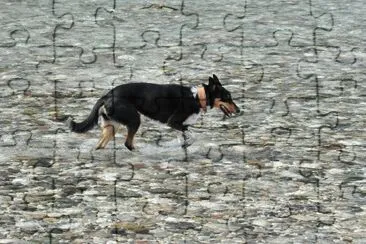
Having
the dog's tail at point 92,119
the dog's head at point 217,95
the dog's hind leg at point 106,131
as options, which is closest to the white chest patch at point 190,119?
the dog's head at point 217,95

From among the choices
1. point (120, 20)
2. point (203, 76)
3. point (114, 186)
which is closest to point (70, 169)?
point (114, 186)

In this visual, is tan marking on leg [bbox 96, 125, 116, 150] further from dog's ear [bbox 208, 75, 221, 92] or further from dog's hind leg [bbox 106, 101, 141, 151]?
dog's ear [bbox 208, 75, 221, 92]

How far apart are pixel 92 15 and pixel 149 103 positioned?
505 inches

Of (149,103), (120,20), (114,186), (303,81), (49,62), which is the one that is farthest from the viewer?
(120,20)

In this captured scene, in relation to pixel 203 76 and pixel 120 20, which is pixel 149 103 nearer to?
pixel 203 76

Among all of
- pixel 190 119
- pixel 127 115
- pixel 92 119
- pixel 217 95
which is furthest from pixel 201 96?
pixel 92 119

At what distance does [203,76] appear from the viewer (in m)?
16.8
